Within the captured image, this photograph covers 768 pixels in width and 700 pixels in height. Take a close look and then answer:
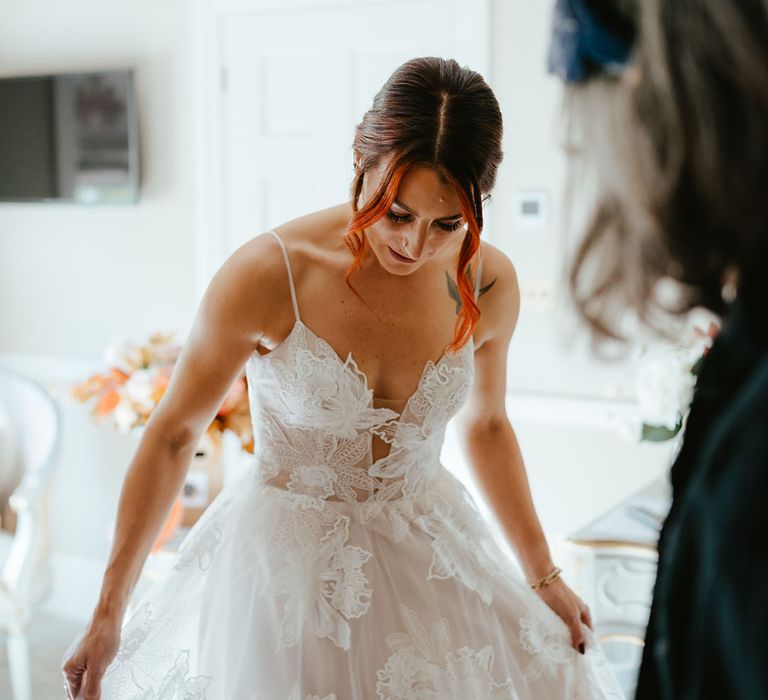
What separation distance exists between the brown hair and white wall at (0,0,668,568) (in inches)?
82.8

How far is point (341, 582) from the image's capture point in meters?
1.37

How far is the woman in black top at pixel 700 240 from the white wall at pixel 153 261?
82.7 inches

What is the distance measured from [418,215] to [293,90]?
6.57 ft

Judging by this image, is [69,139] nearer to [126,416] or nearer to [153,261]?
[153,261]

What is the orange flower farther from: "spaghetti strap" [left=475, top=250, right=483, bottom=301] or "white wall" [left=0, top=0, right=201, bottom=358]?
"spaghetti strap" [left=475, top=250, right=483, bottom=301]

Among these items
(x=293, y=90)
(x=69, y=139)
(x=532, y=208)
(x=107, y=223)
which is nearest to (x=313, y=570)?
(x=532, y=208)

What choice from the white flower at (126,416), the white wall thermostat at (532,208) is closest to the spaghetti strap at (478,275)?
the white wall thermostat at (532,208)

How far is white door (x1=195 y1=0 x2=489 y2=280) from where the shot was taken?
9.75 ft

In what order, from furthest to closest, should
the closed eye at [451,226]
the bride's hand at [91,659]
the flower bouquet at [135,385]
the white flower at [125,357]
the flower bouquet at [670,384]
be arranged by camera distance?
the white flower at [125,357]
the flower bouquet at [135,385]
the flower bouquet at [670,384]
the closed eye at [451,226]
the bride's hand at [91,659]

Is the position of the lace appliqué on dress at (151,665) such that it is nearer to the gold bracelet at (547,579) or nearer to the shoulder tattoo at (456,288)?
the gold bracelet at (547,579)

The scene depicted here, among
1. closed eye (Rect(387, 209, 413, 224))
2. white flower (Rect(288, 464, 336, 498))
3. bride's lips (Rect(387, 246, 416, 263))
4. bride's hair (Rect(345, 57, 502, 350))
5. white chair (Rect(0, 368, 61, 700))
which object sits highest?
bride's hair (Rect(345, 57, 502, 350))

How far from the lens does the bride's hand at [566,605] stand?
1478mm

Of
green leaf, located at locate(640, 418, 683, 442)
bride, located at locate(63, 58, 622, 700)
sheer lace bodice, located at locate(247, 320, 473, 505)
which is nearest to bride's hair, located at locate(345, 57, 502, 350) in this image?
bride, located at locate(63, 58, 622, 700)

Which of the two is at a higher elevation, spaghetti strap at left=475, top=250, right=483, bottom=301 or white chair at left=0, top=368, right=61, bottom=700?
spaghetti strap at left=475, top=250, right=483, bottom=301
